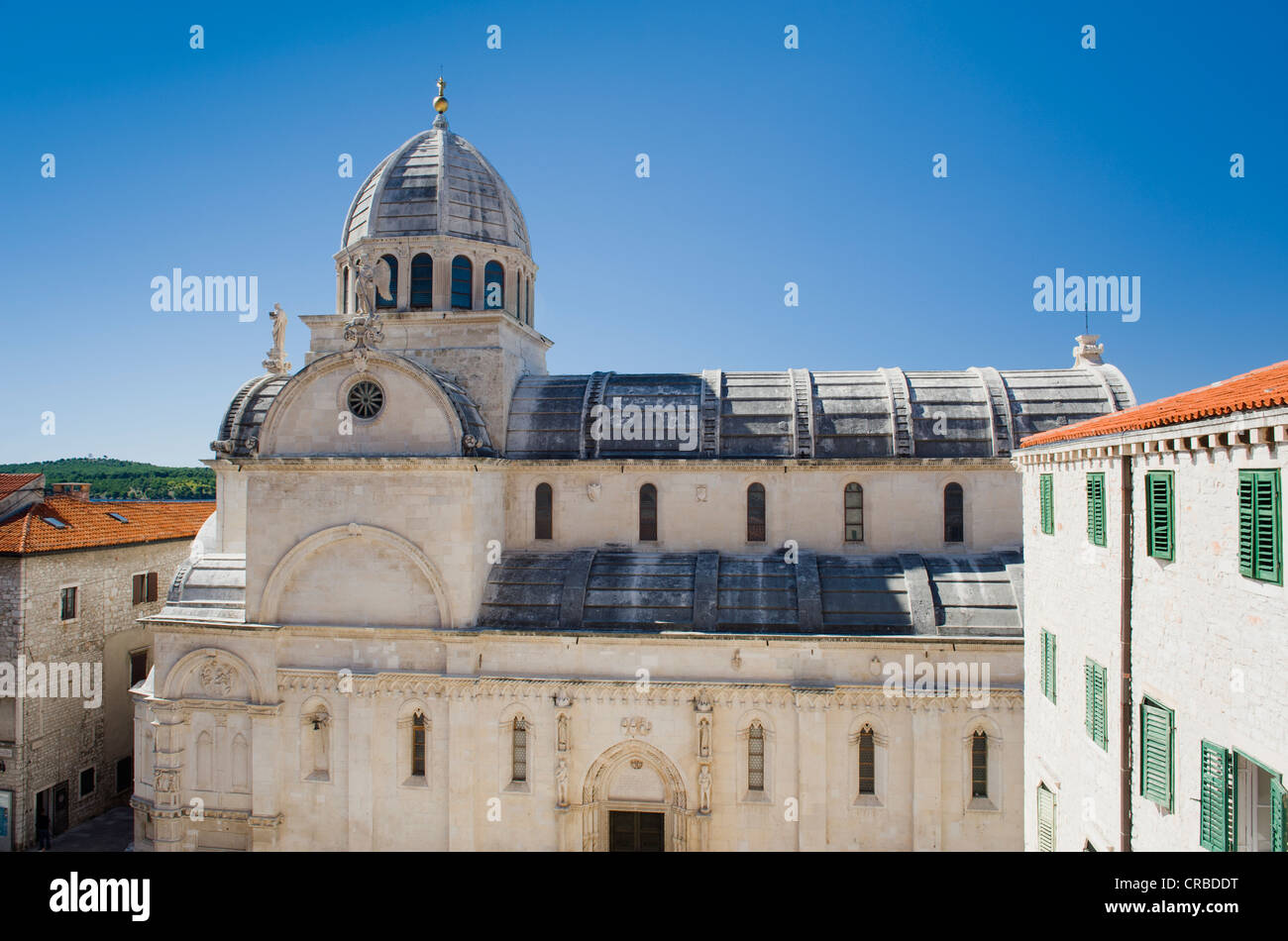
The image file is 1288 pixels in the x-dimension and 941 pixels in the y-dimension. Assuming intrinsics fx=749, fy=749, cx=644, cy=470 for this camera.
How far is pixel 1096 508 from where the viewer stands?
13.3 metres

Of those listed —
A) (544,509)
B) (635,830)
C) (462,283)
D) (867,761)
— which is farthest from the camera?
(462,283)

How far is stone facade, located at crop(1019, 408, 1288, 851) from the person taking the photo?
886 centimetres

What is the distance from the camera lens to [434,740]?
21328mm

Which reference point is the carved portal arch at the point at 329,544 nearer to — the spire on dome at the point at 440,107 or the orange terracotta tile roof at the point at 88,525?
the orange terracotta tile roof at the point at 88,525

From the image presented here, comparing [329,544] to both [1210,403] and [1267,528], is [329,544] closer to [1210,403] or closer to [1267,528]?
[1210,403]

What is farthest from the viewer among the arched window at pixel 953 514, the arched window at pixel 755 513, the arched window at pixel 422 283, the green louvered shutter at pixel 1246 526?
the arched window at pixel 422 283

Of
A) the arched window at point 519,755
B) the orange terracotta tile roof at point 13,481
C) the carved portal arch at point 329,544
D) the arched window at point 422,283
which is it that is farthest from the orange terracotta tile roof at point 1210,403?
the orange terracotta tile roof at point 13,481

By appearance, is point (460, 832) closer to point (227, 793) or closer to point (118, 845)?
point (227, 793)

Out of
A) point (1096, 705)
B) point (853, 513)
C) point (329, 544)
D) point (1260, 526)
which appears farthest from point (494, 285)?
point (1260, 526)

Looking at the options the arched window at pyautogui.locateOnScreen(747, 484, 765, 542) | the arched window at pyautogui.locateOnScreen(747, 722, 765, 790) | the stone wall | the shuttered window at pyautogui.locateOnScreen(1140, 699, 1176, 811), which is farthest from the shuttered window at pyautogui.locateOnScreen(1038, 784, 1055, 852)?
the arched window at pyautogui.locateOnScreen(747, 484, 765, 542)

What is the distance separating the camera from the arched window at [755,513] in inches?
942

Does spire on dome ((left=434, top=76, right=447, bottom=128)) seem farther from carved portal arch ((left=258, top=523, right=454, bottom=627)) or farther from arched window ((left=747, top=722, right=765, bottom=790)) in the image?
arched window ((left=747, top=722, right=765, bottom=790))

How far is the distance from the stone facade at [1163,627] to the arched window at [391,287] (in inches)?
812

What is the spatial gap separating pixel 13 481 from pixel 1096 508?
36.6 m
